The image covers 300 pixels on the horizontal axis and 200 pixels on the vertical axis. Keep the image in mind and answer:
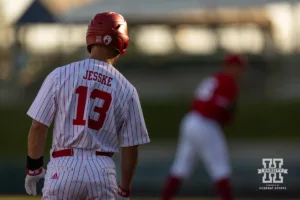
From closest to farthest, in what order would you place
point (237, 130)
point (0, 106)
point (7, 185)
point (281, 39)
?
point (7, 185)
point (237, 130)
point (0, 106)
point (281, 39)

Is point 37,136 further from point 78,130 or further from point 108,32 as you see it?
point 108,32

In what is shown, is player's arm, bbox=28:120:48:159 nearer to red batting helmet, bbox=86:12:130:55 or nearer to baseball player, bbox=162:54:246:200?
red batting helmet, bbox=86:12:130:55

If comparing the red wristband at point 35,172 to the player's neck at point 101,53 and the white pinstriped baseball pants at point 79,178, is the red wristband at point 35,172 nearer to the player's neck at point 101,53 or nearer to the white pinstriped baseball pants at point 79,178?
the white pinstriped baseball pants at point 79,178

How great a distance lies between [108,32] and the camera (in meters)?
4.95

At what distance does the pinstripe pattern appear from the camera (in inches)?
186

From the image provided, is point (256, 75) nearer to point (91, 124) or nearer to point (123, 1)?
point (123, 1)

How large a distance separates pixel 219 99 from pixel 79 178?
5992 millimetres

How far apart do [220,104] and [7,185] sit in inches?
202

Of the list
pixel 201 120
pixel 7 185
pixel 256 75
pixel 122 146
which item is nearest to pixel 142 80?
pixel 256 75

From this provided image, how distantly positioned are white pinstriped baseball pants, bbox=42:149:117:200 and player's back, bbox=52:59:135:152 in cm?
6

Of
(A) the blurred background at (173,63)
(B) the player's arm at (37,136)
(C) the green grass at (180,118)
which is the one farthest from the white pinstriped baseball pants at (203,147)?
(C) the green grass at (180,118)

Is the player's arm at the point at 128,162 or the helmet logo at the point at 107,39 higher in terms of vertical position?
the helmet logo at the point at 107,39

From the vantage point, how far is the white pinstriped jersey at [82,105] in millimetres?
4738

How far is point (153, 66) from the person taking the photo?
24.2 meters
